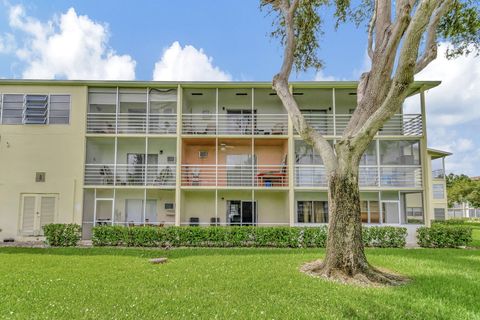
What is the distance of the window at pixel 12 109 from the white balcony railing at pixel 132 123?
3451 mm

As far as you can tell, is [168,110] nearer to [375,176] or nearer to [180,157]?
[180,157]

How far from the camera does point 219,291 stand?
6590 millimetres

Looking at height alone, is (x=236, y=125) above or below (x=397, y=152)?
above

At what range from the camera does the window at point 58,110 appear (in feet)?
58.1

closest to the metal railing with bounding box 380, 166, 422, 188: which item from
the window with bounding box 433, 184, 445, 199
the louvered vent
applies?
the louvered vent

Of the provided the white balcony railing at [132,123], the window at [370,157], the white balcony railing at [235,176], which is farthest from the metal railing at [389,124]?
the white balcony railing at [132,123]

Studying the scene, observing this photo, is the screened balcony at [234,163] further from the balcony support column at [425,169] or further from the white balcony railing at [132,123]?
the balcony support column at [425,169]

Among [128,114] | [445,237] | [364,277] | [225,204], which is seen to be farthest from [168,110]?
[445,237]

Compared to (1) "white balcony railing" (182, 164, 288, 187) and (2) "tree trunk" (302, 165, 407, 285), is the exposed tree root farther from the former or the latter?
(1) "white balcony railing" (182, 164, 288, 187)

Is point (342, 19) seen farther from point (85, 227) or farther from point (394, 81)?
point (85, 227)

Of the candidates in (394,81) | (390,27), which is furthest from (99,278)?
(390,27)

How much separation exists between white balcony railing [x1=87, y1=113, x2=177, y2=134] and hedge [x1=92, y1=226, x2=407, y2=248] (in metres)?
5.70

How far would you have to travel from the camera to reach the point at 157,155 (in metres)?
19.5

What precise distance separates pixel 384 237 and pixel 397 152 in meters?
5.86
